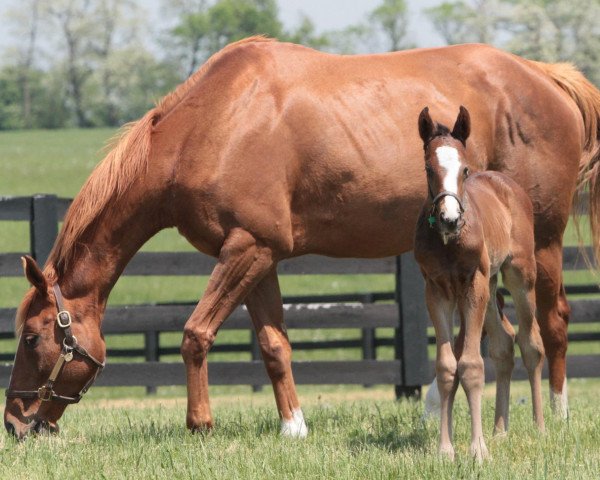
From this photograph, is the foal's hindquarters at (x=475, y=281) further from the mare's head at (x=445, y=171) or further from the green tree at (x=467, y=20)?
the green tree at (x=467, y=20)

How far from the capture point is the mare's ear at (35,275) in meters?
5.80

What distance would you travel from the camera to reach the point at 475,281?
16.3ft

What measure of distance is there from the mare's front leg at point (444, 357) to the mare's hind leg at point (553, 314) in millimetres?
1862

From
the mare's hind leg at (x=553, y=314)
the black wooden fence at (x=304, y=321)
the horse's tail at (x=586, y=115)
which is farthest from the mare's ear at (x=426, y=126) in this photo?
the black wooden fence at (x=304, y=321)

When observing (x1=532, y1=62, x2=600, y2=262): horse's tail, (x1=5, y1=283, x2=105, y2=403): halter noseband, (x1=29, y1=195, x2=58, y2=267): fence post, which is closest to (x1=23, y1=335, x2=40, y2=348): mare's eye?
(x1=5, y1=283, x2=105, y2=403): halter noseband

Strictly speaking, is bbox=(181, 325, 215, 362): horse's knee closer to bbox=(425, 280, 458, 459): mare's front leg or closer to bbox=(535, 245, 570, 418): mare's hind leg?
bbox=(425, 280, 458, 459): mare's front leg

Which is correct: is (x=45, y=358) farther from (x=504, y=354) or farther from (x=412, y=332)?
(x=412, y=332)

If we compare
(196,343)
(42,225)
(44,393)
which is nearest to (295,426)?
(196,343)

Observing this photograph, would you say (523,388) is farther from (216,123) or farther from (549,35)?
(549,35)

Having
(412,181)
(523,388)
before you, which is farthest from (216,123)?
(523,388)

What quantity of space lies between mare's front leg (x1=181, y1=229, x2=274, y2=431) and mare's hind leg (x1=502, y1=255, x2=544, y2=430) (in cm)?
134

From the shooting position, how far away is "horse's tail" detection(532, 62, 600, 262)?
728 cm

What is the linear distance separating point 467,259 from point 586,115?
281 centimetres

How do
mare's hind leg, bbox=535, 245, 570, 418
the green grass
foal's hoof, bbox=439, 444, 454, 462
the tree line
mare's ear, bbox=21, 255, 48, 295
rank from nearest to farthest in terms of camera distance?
1. the green grass
2. foal's hoof, bbox=439, 444, 454, 462
3. mare's ear, bbox=21, 255, 48, 295
4. mare's hind leg, bbox=535, 245, 570, 418
5. the tree line
